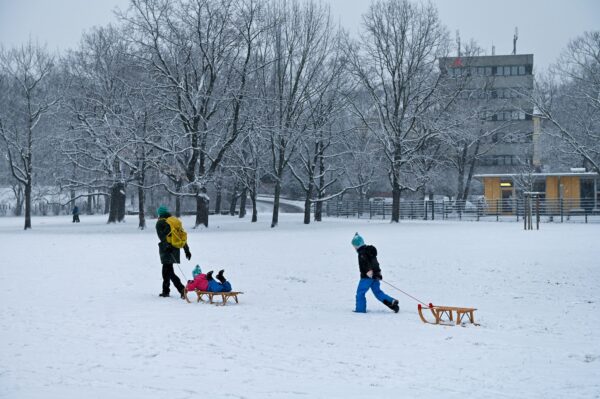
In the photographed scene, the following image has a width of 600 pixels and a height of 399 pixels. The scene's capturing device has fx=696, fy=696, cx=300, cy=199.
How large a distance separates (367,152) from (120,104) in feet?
55.1

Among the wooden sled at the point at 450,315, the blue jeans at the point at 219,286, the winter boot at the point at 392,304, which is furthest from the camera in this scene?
the blue jeans at the point at 219,286

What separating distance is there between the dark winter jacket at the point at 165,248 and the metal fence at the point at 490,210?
3837cm

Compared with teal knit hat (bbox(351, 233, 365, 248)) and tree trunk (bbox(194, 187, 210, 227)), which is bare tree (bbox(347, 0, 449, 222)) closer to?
tree trunk (bbox(194, 187, 210, 227))

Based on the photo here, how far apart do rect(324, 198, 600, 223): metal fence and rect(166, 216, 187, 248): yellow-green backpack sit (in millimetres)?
38235

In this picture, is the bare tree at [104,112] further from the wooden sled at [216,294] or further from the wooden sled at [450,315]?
the wooden sled at [450,315]

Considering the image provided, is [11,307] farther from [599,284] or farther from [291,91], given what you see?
[291,91]

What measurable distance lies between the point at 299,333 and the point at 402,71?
36.1 m

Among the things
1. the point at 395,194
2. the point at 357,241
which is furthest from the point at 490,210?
the point at 357,241

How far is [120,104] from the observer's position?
39.8 metres

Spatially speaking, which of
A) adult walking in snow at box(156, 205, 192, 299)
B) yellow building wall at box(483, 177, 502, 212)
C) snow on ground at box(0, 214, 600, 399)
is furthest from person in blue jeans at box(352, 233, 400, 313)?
yellow building wall at box(483, 177, 502, 212)

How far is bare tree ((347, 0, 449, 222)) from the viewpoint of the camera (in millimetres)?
44125

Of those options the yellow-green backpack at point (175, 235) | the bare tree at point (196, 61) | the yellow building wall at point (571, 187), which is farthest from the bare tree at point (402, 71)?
the yellow-green backpack at point (175, 235)

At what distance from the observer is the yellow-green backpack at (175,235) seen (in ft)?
47.2

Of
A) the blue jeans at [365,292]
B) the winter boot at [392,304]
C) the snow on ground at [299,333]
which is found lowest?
the snow on ground at [299,333]
